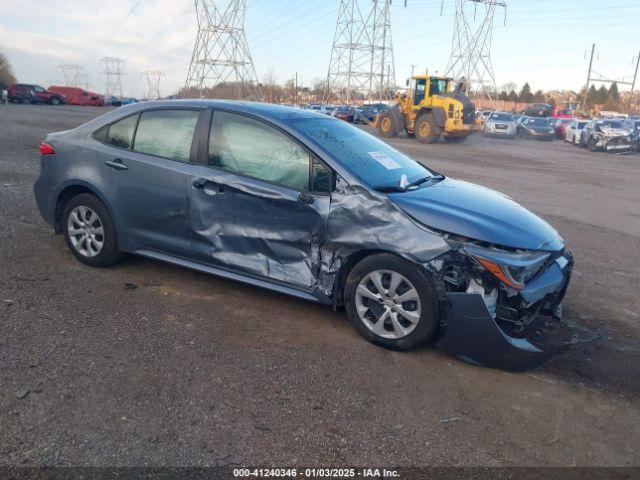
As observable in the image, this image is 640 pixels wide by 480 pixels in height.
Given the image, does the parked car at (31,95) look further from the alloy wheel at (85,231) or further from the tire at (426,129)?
the alloy wheel at (85,231)

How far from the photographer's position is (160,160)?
15.0 feet

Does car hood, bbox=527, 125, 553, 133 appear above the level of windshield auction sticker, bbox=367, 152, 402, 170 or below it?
below

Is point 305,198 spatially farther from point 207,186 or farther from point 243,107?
point 243,107

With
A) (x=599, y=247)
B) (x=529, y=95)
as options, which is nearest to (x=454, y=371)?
(x=599, y=247)

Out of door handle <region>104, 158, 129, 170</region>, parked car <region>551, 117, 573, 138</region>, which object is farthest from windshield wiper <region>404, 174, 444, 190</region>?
parked car <region>551, 117, 573, 138</region>

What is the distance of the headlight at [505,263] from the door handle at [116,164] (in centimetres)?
302

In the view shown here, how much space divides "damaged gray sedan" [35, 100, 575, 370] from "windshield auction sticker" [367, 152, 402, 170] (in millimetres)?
21

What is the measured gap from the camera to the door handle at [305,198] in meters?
3.96

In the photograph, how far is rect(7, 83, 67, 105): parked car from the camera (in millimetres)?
50906

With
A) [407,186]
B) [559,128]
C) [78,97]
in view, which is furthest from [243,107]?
[78,97]

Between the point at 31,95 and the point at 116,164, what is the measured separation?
5514cm

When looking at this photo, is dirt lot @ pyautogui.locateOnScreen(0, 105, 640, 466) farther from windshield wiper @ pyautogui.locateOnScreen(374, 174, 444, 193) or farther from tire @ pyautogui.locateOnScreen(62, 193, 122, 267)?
windshield wiper @ pyautogui.locateOnScreen(374, 174, 444, 193)

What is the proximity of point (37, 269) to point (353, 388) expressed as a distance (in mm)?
3299

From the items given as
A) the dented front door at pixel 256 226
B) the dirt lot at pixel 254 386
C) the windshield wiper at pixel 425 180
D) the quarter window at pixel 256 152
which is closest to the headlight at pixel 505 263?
the dirt lot at pixel 254 386
